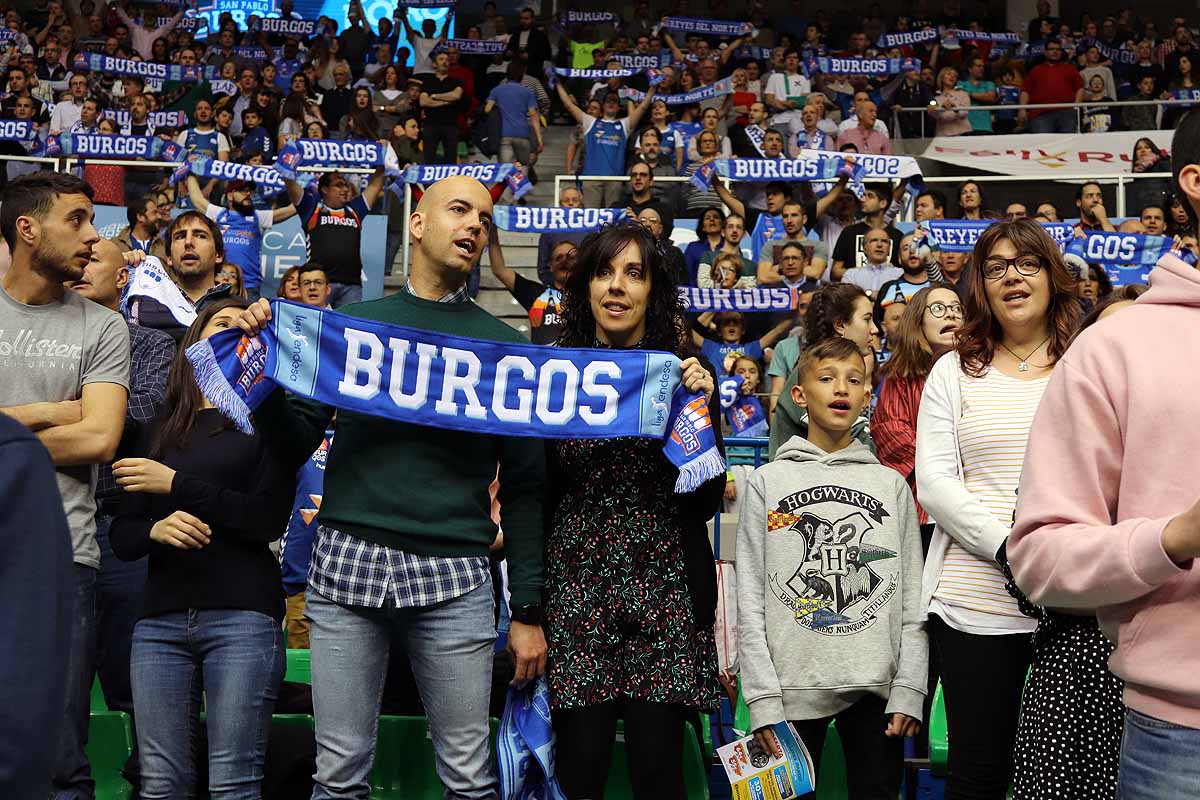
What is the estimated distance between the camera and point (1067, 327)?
3.58 m

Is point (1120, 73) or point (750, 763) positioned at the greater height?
point (1120, 73)

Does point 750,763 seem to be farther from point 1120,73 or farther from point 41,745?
point 1120,73

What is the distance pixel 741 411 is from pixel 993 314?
15.5 ft

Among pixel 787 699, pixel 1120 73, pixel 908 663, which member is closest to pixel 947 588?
pixel 908 663

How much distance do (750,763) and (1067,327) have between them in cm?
148

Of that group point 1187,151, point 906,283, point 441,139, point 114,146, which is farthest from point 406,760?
point 441,139

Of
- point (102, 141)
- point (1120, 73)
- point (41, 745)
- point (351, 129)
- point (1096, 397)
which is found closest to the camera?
point (41, 745)

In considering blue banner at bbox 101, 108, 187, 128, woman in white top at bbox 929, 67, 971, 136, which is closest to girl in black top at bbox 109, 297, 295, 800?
blue banner at bbox 101, 108, 187, 128

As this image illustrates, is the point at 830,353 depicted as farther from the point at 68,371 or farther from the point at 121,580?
the point at 121,580

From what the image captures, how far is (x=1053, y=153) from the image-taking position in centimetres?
1494

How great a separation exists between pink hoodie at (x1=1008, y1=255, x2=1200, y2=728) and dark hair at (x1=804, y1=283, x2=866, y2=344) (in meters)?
3.67

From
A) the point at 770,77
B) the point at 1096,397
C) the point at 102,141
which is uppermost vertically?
the point at 770,77

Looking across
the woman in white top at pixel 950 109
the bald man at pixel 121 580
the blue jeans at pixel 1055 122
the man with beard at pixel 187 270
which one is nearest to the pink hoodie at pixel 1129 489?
the bald man at pixel 121 580

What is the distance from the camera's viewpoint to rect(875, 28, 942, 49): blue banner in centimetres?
1816
